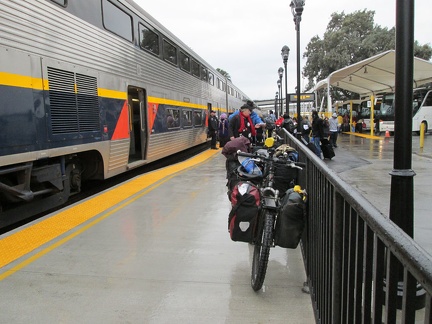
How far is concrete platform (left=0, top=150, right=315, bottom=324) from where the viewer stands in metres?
2.93

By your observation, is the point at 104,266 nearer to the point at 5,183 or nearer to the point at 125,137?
the point at 5,183

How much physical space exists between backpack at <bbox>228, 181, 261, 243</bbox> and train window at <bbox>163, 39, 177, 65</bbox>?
355 inches

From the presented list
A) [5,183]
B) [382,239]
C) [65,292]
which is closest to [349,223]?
[382,239]

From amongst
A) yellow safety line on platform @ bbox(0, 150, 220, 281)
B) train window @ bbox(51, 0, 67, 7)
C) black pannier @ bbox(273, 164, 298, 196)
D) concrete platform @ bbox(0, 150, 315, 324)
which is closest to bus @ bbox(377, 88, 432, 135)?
yellow safety line on platform @ bbox(0, 150, 220, 281)

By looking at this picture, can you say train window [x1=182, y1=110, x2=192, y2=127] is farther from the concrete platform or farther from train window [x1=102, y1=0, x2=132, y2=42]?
the concrete platform

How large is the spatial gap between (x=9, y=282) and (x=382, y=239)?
3262 mm

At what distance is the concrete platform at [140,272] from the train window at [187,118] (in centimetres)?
781

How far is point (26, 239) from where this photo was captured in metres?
4.41

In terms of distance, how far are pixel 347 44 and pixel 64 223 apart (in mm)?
42173

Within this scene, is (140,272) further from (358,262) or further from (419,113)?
(419,113)

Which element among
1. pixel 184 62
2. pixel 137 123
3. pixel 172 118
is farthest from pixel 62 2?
pixel 184 62

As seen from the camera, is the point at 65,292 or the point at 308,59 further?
the point at 308,59

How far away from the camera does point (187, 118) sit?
13.9 metres

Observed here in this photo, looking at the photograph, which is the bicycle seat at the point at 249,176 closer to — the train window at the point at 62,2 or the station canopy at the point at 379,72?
the train window at the point at 62,2
